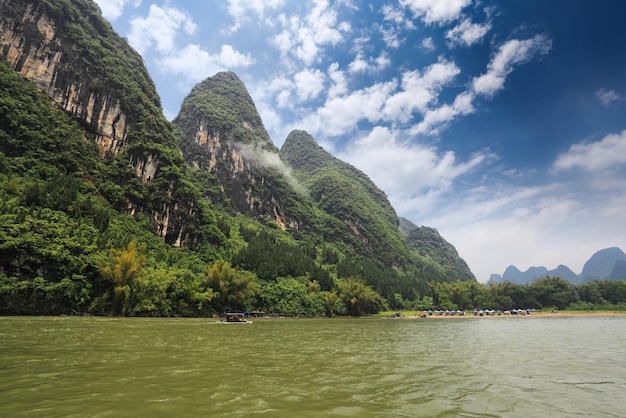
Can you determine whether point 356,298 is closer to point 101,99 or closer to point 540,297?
point 540,297

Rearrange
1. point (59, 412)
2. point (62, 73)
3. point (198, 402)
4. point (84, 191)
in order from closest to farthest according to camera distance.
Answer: point (59, 412)
point (198, 402)
point (84, 191)
point (62, 73)

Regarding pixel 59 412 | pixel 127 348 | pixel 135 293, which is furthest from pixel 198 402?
pixel 135 293

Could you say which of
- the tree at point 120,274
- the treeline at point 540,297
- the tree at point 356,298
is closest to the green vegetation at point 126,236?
the tree at point 120,274

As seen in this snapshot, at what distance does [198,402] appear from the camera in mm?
9328

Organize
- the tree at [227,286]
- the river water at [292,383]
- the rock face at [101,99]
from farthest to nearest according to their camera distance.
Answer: the rock face at [101,99] < the tree at [227,286] < the river water at [292,383]

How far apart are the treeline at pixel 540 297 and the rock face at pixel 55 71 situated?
134 meters

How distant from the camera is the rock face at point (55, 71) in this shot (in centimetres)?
9619

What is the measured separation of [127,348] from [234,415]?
51.1 ft

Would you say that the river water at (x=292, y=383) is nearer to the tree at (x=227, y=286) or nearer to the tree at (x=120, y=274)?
the tree at (x=120, y=274)

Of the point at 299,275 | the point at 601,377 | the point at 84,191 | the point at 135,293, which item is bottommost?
the point at 601,377

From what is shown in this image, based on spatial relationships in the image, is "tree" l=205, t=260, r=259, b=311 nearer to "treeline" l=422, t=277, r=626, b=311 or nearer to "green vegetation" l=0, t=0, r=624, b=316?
"green vegetation" l=0, t=0, r=624, b=316

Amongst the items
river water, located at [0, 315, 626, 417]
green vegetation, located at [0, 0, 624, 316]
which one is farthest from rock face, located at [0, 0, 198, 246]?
river water, located at [0, 315, 626, 417]

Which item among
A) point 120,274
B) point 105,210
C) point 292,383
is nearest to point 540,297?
point 120,274

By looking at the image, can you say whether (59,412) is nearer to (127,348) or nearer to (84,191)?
(127,348)
